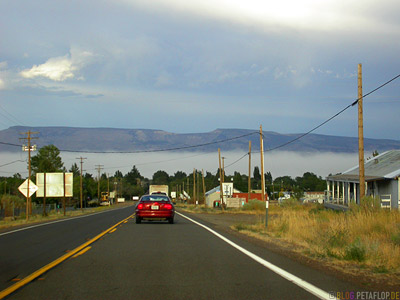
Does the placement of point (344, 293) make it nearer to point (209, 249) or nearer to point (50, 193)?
point (209, 249)

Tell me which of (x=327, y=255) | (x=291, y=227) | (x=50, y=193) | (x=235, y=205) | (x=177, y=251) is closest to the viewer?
(x=327, y=255)

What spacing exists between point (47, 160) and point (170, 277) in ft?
358

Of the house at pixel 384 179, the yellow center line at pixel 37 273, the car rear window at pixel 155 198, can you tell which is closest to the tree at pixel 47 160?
the house at pixel 384 179

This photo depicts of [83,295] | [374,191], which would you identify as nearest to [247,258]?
[83,295]

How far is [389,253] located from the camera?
38.4 ft

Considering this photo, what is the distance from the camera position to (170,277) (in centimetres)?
964

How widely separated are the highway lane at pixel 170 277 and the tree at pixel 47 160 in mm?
102936

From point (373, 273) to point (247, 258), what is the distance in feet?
10.8

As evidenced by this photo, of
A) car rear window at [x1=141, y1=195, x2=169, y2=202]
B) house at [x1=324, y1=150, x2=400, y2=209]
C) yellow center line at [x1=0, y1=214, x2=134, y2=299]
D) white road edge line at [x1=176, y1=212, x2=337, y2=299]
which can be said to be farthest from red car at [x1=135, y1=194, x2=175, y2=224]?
white road edge line at [x1=176, y1=212, x2=337, y2=299]

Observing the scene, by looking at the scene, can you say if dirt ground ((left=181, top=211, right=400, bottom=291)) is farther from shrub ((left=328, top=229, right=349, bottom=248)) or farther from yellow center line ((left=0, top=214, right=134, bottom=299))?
yellow center line ((left=0, top=214, right=134, bottom=299))

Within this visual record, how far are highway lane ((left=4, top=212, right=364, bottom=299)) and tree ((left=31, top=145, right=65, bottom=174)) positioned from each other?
102936mm

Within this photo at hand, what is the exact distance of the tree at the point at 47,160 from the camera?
369 feet

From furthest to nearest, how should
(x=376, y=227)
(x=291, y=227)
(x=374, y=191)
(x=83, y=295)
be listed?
(x=374, y=191), (x=291, y=227), (x=376, y=227), (x=83, y=295)

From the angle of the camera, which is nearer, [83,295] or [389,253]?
[83,295]
